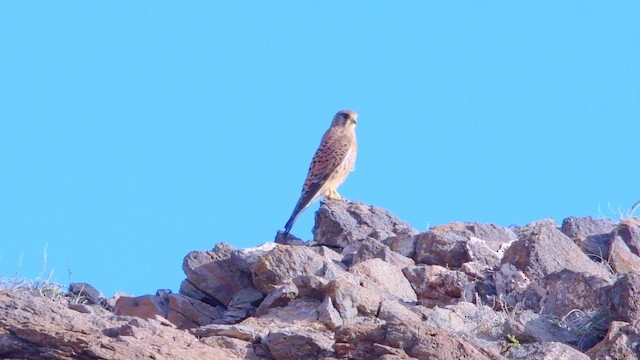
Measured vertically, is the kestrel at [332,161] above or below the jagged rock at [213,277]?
above

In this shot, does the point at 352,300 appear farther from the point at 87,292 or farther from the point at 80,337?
the point at 87,292

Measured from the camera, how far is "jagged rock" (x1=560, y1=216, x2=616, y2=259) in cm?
1054

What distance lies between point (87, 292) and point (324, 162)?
5071mm

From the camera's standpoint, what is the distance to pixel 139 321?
22.4 ft

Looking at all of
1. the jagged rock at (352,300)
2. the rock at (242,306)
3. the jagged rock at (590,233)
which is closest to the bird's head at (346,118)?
the jagged rock at (590,233)

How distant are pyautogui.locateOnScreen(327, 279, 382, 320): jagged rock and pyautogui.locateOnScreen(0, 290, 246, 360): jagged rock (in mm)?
968

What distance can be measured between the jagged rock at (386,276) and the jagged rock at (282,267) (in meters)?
0.28

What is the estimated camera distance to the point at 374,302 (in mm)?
7707

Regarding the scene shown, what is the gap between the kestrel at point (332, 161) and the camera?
14.3 meters

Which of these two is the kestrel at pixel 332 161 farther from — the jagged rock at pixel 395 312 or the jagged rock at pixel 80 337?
the jagged rock at pixel 80 337

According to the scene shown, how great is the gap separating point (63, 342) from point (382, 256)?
12.8ft

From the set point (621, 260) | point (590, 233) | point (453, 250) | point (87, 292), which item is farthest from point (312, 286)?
point (590, 233)

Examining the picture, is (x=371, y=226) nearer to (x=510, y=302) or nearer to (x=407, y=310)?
(x=510, y=302)

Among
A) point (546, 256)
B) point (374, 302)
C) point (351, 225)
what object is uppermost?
point (351, 225)
